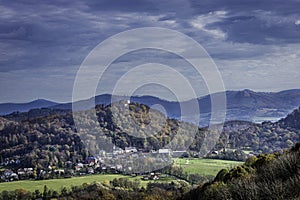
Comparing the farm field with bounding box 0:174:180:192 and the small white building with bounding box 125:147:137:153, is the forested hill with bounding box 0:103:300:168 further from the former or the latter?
the farm field with bounding box 0:174:180:192

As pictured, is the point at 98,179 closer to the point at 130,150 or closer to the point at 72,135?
the point at 130,150

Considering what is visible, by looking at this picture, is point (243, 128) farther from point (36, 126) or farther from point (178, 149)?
point (36, 126)

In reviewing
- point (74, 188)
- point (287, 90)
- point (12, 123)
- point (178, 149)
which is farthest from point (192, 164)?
point (287, 90)

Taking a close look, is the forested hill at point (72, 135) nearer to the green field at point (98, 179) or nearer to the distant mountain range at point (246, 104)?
the distant mountain range at point (246, 104)

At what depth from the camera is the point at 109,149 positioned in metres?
91.5

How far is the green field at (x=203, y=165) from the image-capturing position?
61466mm

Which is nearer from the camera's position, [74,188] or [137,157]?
[74,188]

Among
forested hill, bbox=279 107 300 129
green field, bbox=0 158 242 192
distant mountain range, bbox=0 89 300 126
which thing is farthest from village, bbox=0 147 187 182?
forested hill, bbox=279 107 300 129

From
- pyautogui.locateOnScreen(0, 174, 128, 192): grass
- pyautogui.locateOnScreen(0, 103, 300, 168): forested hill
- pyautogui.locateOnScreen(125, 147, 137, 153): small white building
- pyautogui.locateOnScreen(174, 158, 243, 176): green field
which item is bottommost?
pyautogui.locateOnScreen(0, 174, 128, 192): grass

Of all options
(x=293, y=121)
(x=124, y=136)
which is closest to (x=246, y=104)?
(x=293, y=121)

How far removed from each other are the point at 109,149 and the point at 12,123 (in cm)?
3626

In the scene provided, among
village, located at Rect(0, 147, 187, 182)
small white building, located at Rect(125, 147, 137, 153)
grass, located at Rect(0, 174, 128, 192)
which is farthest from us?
small white building, located at Rect(125, 147, 137, 153)

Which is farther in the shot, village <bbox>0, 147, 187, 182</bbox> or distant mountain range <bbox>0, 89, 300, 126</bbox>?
distant mountain range <bbox>0, 89, 300, 126</bbox>

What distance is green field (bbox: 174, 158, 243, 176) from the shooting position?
202 ft
